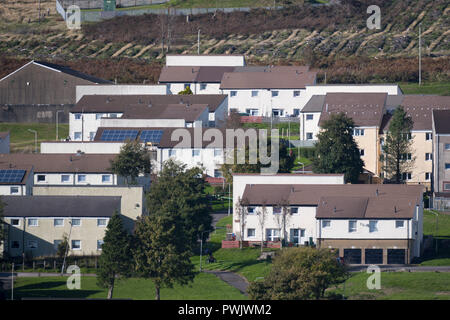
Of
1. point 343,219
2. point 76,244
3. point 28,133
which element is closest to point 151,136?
point 28,133

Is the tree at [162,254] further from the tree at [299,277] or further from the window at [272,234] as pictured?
the window at [272,234]

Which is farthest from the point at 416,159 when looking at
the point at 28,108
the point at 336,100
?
the point at 28,108

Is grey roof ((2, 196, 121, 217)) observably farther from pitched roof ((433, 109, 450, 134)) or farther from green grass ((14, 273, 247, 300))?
pitched roof ((433, 109, 450, 134))

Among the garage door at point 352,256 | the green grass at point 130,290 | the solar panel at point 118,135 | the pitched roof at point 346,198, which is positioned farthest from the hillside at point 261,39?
the green grass at point 130,290

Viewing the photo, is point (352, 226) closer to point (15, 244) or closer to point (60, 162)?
point (15, 244)

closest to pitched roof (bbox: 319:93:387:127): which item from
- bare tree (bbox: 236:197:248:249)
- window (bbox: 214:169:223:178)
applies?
window (bbox: 214:169:223:178)
